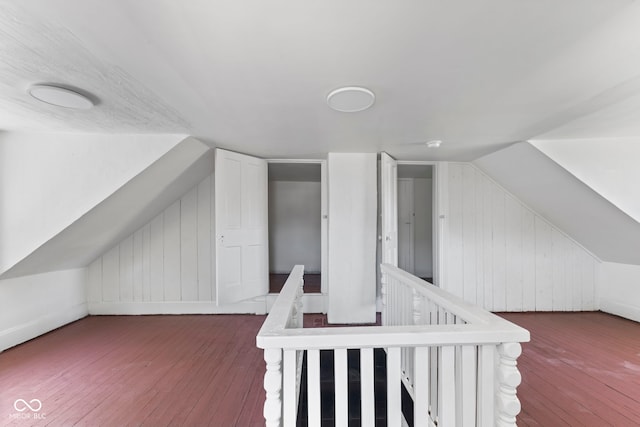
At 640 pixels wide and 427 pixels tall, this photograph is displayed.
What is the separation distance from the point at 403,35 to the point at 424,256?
448 centimetres

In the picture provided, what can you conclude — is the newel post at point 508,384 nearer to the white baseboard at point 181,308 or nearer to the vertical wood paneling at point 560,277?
the white baseboard at point 181,308

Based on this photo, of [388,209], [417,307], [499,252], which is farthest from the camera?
[499,252]

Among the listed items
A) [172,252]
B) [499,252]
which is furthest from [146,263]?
[499,252]

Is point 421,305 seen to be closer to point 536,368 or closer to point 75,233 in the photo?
point 536,368

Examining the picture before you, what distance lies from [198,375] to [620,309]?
475 cm

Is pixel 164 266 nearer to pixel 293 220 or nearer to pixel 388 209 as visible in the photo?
pixel 293 220

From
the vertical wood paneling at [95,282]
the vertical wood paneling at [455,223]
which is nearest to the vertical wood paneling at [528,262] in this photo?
the vertical wood paneling at [455,223]

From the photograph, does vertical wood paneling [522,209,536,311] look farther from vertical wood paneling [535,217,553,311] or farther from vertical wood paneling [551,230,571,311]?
vertical wood paneling [551,230,571,311]

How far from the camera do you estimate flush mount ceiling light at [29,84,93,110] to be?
1.40 m

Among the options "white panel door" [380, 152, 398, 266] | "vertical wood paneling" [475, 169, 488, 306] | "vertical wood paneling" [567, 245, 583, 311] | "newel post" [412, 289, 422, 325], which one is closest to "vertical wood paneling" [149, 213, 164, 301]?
"white panel door" [380, 152, 398, 266]

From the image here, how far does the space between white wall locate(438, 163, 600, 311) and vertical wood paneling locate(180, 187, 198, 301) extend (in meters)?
3.29

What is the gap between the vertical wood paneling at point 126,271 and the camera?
10.6ft

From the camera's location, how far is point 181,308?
10.7 ft

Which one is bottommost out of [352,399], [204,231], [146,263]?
[352,399]
